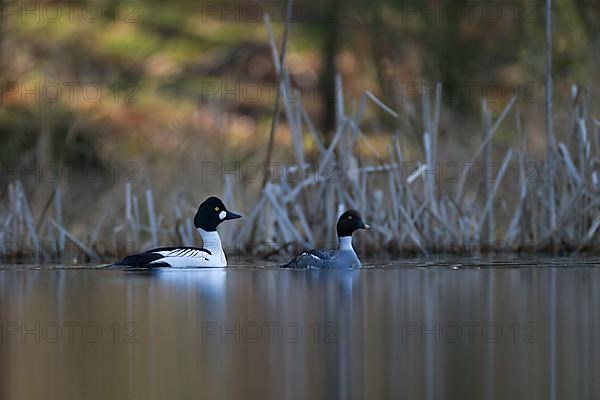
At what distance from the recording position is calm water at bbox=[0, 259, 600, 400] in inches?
184

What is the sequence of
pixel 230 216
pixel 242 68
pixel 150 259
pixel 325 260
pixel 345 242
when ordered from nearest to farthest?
pixel 150 259 < pixel 325 260 < pixel 345 242 < pixel 230 216 < pixel 242 68

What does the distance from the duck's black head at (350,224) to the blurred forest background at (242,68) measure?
105 inches

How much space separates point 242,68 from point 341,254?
10776mm

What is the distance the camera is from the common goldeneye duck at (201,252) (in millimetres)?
9609

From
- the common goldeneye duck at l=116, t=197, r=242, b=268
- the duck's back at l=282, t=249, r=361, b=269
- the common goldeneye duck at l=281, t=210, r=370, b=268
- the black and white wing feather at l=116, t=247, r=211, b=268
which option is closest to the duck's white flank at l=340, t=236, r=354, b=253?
the common goldeneye duck at l=281, t=210, r=370, b=268

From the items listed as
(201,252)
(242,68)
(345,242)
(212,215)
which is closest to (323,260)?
(345,242)

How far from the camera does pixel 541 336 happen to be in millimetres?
5828

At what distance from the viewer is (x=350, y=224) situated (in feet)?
32.8

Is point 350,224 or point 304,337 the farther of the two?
point 350,224

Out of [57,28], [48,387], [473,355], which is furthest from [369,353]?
[57,28]

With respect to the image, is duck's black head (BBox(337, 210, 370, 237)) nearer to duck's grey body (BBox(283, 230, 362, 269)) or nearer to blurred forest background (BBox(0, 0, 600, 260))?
duck's grey body (BBox(283, 230, 362, 269))

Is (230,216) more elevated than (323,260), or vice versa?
(230,216)

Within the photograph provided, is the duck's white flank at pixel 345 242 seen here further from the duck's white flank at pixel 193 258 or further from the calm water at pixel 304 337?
the calm water at pixel 304 337

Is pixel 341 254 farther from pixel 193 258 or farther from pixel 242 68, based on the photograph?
pixel 242 68
